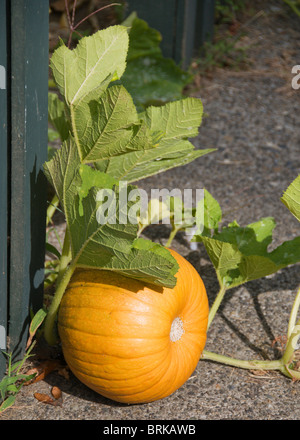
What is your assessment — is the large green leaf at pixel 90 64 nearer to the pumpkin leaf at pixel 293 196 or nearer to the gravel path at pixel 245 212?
the pumpkin leaf at pixel 293 196

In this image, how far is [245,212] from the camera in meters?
2.83

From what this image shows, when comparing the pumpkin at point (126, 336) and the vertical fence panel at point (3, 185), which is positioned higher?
the vertical fence panel at point (3, 185)

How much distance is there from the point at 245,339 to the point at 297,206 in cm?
56

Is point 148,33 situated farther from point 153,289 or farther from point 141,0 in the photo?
point 153,289

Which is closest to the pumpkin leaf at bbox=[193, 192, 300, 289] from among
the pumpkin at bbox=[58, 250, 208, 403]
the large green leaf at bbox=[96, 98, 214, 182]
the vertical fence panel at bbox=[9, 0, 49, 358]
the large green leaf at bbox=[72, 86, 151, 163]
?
the pumpkin at bbox=[58, 250, 208, 403]

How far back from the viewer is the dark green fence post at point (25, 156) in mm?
1620

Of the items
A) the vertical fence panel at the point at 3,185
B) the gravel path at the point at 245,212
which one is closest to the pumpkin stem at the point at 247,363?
the gravel path at the point at 245,212

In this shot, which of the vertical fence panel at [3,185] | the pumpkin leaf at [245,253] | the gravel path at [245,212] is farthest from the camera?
the pumpkin leaf at [245,253]

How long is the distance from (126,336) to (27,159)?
57 cm

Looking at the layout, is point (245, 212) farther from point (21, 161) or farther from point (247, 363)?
point (21, 161)

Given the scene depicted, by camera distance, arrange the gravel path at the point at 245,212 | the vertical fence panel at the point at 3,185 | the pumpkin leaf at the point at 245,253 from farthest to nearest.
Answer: the pumpkin leaf at the point at 245,253 < the gravel path at the point at 245,212 < the vertical fence panel at the point at 3,185

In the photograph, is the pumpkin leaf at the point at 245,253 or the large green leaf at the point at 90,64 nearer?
the large green leaf at the point at 90,64

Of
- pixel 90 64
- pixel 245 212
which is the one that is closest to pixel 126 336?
pixel 90 64

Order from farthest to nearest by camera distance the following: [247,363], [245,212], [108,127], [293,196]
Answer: [245,212], [247,363], [293,196], [108,127]
